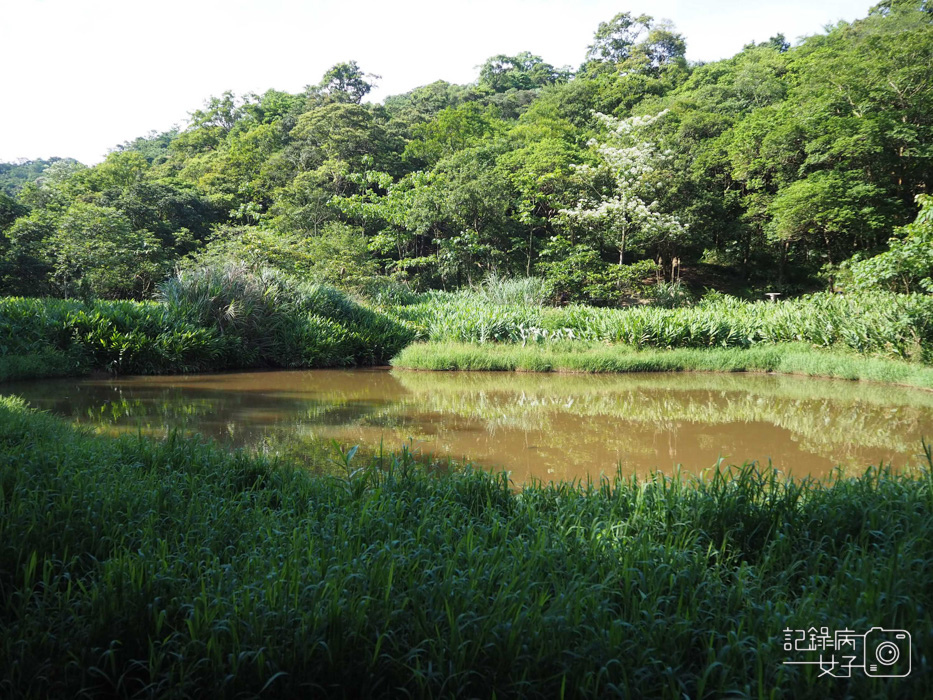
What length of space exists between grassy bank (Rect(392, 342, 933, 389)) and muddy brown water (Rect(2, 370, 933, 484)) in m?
0.58

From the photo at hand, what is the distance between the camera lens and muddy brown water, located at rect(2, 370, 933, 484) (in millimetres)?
5770

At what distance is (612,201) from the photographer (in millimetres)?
20375

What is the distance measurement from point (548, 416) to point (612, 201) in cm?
1466

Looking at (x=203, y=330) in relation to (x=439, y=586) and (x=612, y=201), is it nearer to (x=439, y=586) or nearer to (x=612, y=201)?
(x=439, y=586)

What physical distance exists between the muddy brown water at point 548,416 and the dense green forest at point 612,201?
450cm

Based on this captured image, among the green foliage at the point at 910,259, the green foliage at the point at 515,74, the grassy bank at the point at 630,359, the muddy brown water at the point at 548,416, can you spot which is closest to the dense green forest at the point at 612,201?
the green foliage at the point at 910,259

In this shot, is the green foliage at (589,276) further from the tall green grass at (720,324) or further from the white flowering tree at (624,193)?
the tall green grass at (720,324)

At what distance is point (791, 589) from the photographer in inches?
103

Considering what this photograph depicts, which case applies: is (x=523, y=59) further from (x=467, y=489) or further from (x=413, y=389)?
(x=467, y=489)

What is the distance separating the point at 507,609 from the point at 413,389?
7.73 meters

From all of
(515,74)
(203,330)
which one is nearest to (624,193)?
(203,330)

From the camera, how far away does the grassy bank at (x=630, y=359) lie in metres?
11.0

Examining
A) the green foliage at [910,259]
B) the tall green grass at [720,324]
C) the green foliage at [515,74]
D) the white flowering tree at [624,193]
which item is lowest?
the tall green grass at [720,324]

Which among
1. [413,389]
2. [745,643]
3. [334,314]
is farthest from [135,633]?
[334,314]
